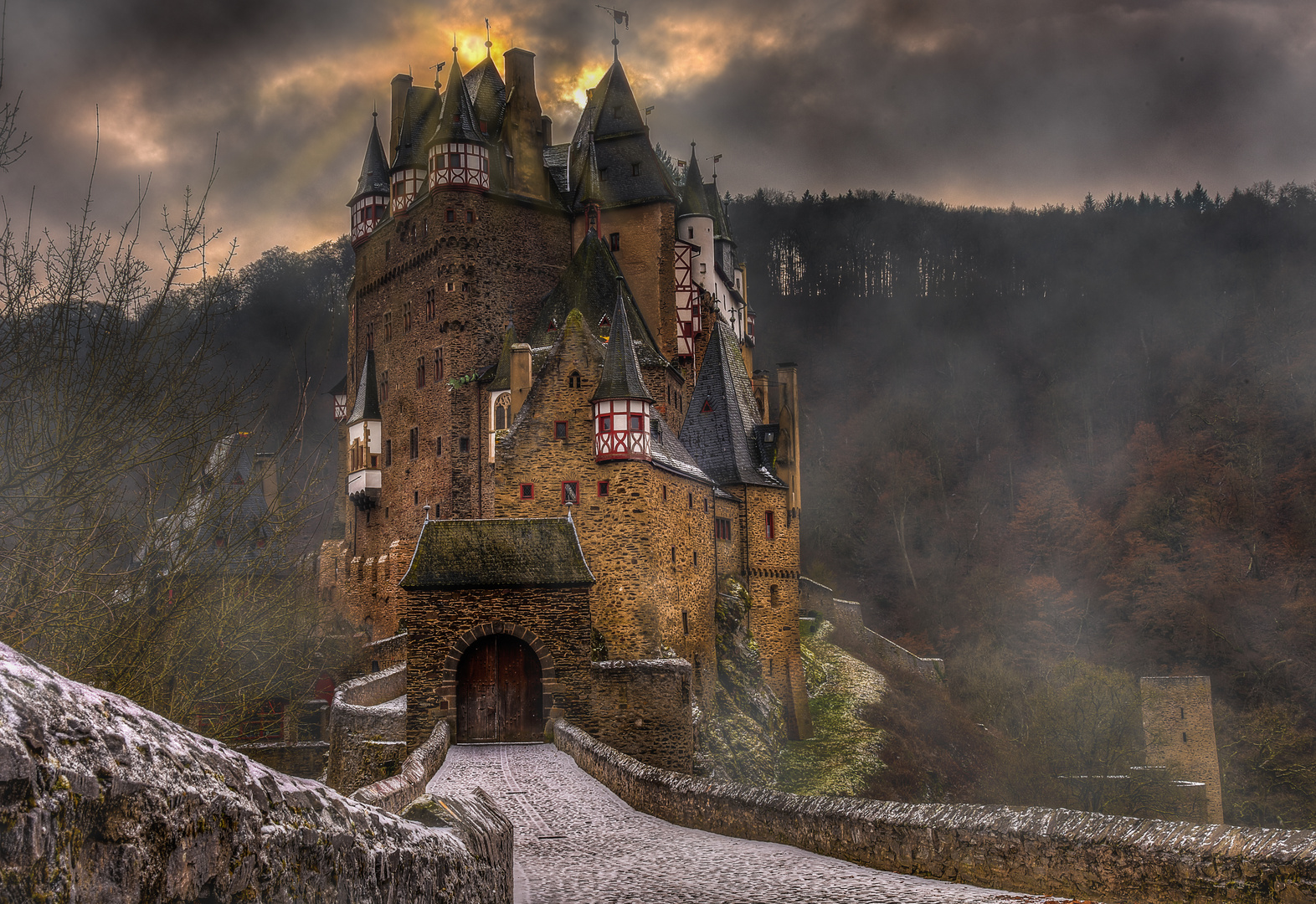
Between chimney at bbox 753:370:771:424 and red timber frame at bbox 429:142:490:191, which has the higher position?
red timber frame at bbox 429:142:490:191

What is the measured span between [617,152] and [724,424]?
1264 centimetres

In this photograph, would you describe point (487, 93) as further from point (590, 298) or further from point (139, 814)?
point (139, 814)

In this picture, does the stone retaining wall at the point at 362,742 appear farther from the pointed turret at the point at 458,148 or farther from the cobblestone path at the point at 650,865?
the pointed turret at the point at 458,148

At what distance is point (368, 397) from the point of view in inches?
1644

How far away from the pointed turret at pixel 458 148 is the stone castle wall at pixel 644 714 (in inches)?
946

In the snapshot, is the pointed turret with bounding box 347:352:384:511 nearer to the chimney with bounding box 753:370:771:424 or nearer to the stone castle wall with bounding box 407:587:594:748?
the chimney with bounding box 753:370:771:424

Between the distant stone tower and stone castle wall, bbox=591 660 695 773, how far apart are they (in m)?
23.8

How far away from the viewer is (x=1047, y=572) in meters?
61.0

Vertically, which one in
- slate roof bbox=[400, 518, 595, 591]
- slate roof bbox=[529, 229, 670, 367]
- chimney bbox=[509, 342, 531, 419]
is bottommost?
slate roof bbox=[400, 518, 595, 591]

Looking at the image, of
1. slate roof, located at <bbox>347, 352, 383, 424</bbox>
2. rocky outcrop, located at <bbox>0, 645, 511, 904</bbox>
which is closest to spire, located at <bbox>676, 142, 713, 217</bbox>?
slate roof, located at <bbox>347, 352, 383, 424</bbox>

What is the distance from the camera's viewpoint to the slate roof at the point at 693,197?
42219 millimetres

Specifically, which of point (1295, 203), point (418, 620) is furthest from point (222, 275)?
point (1295, 203)

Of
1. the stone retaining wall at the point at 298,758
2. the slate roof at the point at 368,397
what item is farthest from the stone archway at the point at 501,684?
the slate roof at the point at 368,397

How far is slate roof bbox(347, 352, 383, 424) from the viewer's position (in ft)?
137
